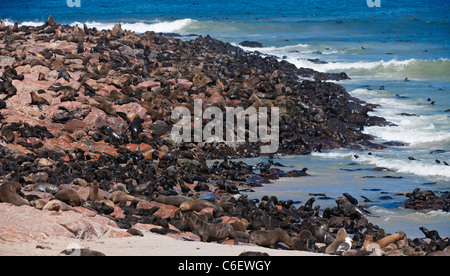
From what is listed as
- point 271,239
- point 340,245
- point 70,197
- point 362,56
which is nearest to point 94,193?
point 70,197

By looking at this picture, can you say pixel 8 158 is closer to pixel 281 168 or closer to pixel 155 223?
pixel 155 223

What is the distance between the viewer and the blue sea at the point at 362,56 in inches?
511

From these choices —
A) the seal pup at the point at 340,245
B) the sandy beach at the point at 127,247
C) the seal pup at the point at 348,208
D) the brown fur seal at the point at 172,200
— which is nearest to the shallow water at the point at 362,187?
the seal pup at the point at 348,208

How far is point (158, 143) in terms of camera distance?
14.8m

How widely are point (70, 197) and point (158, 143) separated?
18.6 feet

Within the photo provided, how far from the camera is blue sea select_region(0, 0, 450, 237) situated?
1297 cm

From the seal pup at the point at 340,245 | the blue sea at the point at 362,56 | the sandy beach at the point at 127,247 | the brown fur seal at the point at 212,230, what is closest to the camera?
the sandy beach at the point at 127,247

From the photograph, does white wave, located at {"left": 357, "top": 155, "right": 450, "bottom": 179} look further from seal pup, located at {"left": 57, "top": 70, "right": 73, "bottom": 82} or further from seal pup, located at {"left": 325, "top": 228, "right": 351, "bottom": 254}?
seal pup, located at {"left": 57, "top": 70, "right": 73, "bottom": 82}

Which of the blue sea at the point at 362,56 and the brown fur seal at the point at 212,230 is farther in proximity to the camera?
the blue sea at the point at 362,56

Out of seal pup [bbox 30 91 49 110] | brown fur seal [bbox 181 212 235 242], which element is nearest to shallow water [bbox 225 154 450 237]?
brown fur seal [bbox 181 212 235 242]

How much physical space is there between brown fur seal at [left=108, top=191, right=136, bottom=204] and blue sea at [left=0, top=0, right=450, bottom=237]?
2.85 m

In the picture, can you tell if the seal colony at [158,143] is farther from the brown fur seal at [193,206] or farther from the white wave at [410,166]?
the white wave at [410,166]

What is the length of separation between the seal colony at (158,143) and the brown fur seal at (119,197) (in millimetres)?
46

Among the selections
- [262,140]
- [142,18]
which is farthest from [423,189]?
[142,18]
